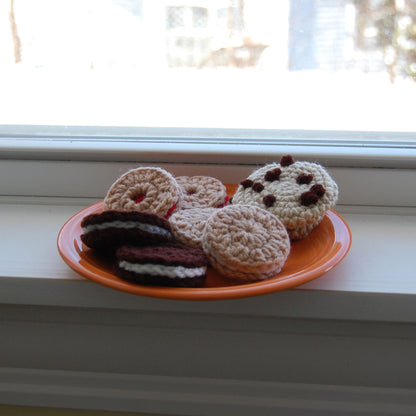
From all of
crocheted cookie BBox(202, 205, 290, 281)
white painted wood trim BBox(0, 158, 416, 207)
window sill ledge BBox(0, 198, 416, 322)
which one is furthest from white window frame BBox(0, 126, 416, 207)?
crocheted cookie BBox(202, 205, 290, 281)

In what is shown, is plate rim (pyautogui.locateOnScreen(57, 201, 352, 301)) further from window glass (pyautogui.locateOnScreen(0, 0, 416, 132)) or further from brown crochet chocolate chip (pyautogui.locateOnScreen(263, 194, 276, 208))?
window glass (pyautogui.locateOnScreen(0, 0, 416, 132))

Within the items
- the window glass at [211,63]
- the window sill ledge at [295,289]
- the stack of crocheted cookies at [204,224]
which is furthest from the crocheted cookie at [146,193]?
the window glass at [211,63]

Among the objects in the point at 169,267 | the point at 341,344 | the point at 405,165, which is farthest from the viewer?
the point at 405,165

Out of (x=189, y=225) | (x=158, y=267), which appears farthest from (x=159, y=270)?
(x=189, y=225)

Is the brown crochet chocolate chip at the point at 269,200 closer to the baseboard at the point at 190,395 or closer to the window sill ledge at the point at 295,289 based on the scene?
the window sill ledge at the point at 295,289

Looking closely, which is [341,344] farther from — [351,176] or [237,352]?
[351,176]

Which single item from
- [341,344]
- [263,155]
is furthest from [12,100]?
[341,344]
